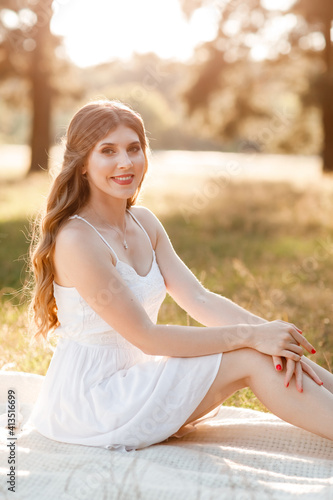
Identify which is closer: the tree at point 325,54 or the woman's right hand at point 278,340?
the woman's right hand at point 278,340

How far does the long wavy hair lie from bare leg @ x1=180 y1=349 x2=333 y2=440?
2.53 feet

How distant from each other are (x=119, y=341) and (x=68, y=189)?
667mm

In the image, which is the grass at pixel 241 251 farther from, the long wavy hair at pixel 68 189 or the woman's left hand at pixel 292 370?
the woman's left hand at pixel 292 370

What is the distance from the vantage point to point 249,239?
8.07 meters

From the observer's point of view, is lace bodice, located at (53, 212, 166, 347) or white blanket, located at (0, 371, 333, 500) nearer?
white blanket, located at (0, 371, 333, 500)

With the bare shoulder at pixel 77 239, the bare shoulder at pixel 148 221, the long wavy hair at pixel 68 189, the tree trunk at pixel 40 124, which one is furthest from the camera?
the tree trunk at pixel 40 124

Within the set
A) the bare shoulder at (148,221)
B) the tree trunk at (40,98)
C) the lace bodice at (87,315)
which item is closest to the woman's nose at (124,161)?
the lace bodice at (87,315)

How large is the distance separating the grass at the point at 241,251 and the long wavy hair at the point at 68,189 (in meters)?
0.56

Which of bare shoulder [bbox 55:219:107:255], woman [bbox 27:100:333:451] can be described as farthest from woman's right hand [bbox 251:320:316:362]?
bare shoulder [bbox 55:219:107:255]

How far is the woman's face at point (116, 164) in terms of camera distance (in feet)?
8.49

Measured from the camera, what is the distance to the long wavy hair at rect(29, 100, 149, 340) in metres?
2.57

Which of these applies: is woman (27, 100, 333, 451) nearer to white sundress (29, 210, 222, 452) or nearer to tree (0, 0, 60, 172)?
white sundress (29, 210, 222, 452)

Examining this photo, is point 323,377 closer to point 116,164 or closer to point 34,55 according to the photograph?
point 116,164

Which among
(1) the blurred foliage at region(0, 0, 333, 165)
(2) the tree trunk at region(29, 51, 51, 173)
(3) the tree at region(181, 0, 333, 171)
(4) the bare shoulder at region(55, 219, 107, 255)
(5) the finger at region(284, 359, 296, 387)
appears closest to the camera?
(5) the finger at region(284, 359, 296, 387)
